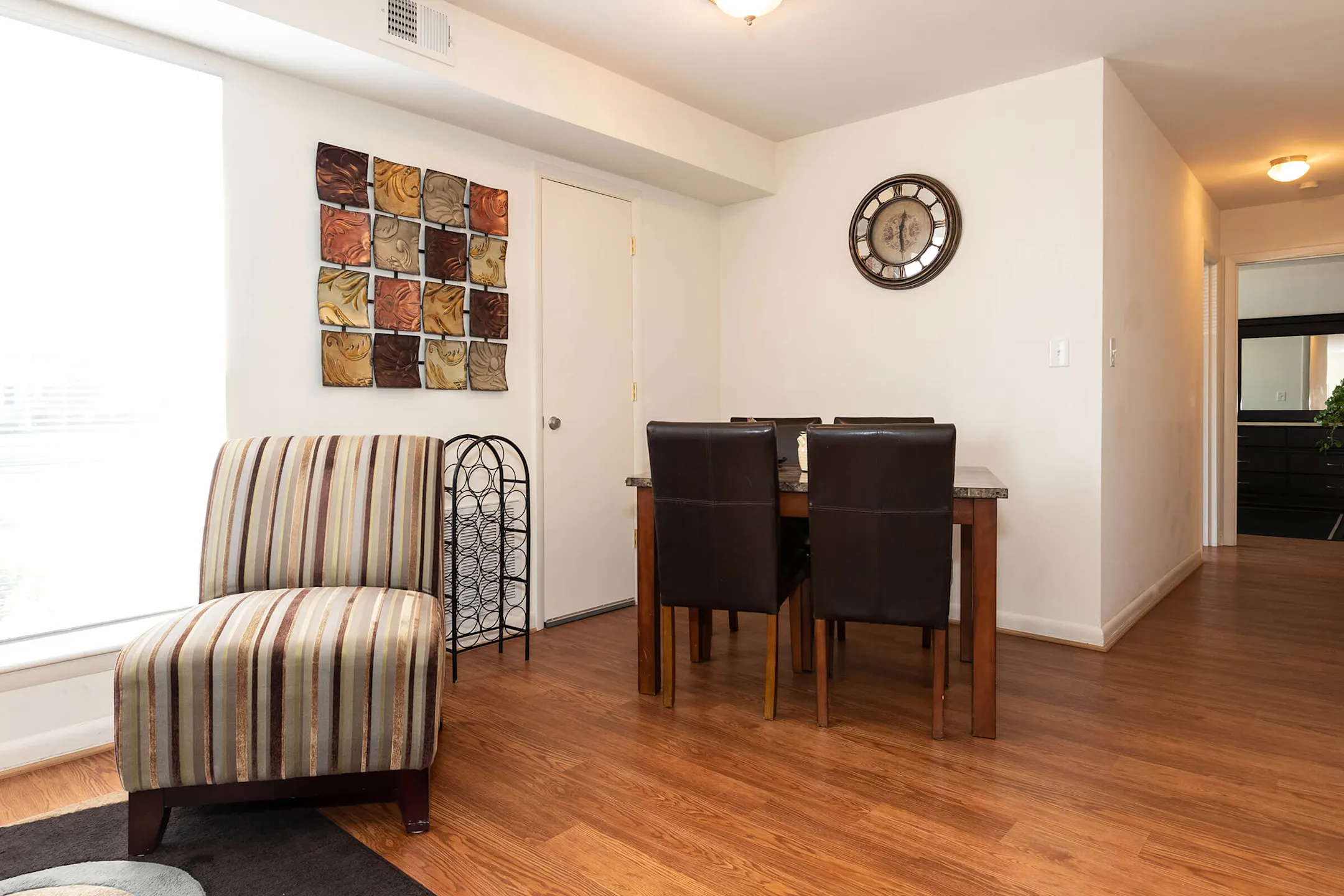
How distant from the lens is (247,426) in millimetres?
2705

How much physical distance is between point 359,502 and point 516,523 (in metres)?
1.29

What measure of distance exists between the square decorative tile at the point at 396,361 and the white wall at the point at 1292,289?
312 inches

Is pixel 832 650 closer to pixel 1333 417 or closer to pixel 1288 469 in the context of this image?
pixel 1333 417

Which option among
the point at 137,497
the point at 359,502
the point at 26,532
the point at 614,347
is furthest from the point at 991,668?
the point at 26,532

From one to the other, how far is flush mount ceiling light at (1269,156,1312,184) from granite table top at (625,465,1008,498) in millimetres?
3205

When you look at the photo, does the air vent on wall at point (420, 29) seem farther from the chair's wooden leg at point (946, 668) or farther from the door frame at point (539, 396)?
the chair's wooden leg at point (946, 668)

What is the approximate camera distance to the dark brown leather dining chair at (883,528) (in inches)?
88.0

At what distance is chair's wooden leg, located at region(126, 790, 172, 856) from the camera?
5.70 ft

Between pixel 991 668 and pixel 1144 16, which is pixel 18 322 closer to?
pixel 991 668

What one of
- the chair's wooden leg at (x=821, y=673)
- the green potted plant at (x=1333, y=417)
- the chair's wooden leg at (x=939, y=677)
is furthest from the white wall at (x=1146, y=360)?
the green potted plant at (x=1333, y=417)

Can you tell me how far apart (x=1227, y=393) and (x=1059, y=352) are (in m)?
3.19

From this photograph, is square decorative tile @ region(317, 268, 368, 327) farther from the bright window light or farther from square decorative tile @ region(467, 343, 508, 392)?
square decorative tile @ region(467, 343, 508, 392)

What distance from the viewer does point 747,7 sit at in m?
2.63

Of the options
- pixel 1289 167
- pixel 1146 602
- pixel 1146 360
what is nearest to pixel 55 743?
pixel 1146 602
